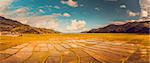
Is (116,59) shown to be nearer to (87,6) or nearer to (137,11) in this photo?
(87,6)

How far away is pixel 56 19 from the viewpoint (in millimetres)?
16125

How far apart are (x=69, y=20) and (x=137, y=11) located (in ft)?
18.6

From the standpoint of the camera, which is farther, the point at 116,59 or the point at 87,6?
the point at 87,6

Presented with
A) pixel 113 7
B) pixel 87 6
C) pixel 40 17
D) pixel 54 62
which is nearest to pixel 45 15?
pixel 40 17

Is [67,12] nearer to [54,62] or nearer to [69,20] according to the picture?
[69,20]

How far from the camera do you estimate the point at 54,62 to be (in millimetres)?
10773

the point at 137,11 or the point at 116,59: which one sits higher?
the point at 137,11

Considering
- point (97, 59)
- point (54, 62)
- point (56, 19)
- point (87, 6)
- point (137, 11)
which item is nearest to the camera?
point (54, 62)

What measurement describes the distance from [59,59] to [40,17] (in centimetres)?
581

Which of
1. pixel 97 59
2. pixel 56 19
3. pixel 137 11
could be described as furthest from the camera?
pixel 137 11

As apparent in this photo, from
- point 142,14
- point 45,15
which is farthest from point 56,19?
point 142,14

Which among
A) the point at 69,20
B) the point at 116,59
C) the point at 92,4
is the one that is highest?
the point at 92,4

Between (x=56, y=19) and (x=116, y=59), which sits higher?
(x=56, y=19)

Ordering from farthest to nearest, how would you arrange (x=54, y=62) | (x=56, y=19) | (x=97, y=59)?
(x=56, y=19) → (x=97, y=59) → (x=54, y=62)
